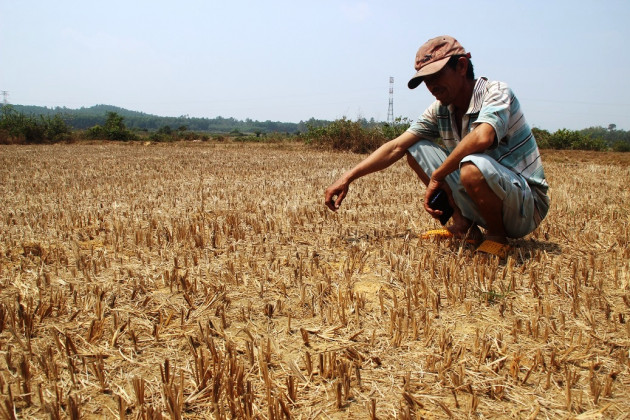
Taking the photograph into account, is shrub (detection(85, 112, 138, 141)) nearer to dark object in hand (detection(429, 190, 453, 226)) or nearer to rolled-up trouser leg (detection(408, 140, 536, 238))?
rolled-up trouser leg (detection(408, 140, 536, 238))

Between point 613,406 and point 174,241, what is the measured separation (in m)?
2.93

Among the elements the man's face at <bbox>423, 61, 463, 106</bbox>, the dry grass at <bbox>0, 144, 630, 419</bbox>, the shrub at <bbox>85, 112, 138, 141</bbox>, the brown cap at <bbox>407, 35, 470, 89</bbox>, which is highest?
the shrub at <bbox>85, 112, 138, 141</bbox>

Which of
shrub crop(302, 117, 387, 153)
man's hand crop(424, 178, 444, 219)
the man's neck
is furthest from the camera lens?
shrub crop(302, 117, 387, 153)

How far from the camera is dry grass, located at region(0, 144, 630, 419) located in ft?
5.03

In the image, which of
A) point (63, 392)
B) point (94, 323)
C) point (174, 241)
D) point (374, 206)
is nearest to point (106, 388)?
point (63, 392)

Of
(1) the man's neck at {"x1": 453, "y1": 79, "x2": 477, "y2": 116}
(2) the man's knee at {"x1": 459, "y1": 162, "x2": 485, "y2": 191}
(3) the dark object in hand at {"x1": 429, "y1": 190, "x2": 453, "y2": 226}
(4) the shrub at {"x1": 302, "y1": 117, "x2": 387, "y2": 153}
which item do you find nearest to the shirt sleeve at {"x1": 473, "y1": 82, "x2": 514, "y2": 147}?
(1) the man's neck at {"x1": 453, "y1": 79, "x2": 477, "y2": 116}

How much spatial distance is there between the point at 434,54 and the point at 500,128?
619mm

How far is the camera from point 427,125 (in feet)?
10.8

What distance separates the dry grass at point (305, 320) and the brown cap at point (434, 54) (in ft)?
3.90

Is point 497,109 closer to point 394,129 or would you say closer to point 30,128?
point 394,129

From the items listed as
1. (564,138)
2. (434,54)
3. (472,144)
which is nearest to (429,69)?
(434,54)

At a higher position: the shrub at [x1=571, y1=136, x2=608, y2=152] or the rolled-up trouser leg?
the shrub at [x1=571, y1=136, x2=608, y2=152]

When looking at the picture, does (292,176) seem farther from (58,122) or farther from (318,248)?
(58,122)

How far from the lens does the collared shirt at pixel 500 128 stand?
8.84 ft
